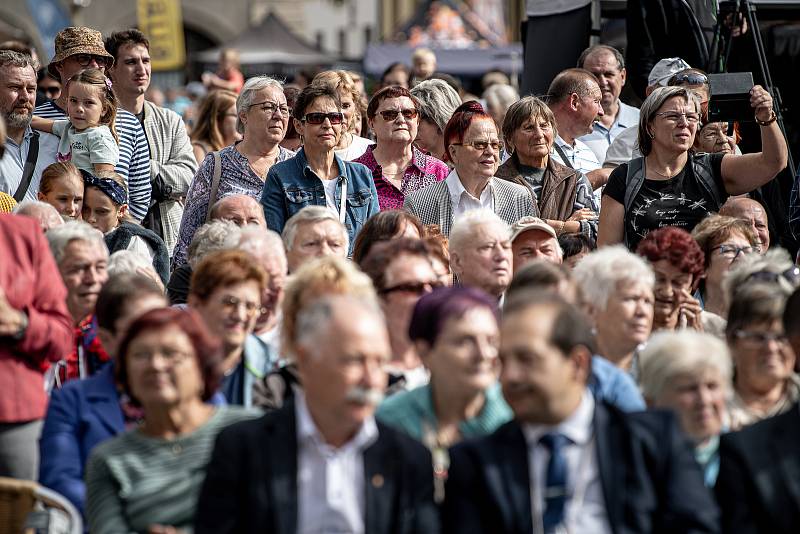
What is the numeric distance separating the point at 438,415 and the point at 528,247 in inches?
89.4

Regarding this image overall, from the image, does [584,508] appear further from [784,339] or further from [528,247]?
[528,247]

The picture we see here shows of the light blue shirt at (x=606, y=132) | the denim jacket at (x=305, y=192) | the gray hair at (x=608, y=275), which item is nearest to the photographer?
the gray hair at (x=608, y=275)

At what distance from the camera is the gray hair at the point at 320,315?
4.46 metres

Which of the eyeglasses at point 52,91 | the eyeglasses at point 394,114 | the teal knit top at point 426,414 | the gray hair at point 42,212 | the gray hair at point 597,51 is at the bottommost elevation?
the teal knit top at point 426,414

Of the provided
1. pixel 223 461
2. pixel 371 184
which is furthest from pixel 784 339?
pixel 371 184

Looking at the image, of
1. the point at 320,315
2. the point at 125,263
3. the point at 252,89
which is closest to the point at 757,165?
the point at 252,89

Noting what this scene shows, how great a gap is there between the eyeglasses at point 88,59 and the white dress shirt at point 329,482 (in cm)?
534

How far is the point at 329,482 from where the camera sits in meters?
4.44

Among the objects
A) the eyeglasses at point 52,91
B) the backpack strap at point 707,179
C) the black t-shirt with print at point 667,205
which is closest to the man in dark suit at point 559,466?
the black t-shirt with print at point 667,205

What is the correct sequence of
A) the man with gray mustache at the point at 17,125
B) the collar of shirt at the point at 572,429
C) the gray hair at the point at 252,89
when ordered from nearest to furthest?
the collar of shirt at the point at 572,429
the gray hair at the point at 252,89
the man with gray mustache at the point at 17,125

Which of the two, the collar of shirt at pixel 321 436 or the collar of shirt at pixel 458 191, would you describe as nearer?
the collar of shirt at pixel 321 436

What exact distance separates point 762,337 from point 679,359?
2.11ft

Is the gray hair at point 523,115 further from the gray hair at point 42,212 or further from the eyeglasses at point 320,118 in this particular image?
the gray hair at point 42,212

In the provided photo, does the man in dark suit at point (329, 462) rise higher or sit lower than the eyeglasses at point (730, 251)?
lower
